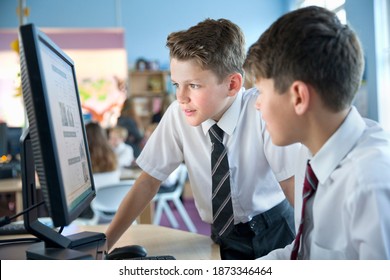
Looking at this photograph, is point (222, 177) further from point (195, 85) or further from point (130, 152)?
point (130, 152)

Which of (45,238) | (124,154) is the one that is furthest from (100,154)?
(45,238)

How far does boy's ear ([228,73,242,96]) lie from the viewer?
119 cm

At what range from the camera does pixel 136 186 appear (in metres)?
1.25

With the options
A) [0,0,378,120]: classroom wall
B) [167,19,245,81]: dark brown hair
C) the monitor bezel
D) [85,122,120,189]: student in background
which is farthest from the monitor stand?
[0,0,378,120]: classroom wall

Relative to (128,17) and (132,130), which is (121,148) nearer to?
(132,130)

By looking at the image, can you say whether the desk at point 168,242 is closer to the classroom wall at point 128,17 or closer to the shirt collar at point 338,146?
the shirt collar at point 338,146

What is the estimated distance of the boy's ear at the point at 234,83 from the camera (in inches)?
46.8

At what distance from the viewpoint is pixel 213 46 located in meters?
1.15

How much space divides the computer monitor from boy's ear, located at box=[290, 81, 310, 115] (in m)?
0.36

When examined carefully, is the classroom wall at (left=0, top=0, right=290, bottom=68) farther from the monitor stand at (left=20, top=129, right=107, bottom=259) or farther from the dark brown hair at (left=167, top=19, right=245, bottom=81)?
the monitor stand at (left=20, top=129, right=107, bottom=259)

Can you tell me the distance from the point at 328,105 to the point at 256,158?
17.8 inches

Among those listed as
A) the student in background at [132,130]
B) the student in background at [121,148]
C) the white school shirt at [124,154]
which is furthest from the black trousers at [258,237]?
the student in background at [132,130]

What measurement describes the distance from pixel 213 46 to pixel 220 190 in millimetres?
341
